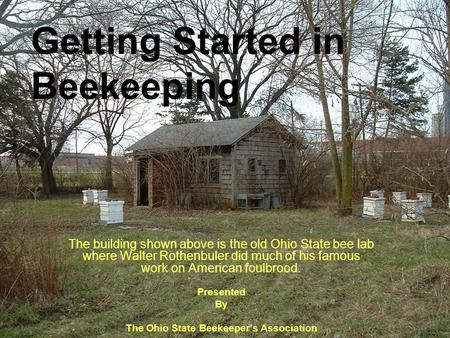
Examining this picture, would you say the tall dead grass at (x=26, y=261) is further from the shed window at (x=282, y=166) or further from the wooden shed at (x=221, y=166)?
the shed window at (x=282, y=166)

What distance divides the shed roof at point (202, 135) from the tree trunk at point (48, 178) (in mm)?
7684

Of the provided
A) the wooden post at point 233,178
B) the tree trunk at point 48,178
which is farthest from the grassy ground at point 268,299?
the tree trunk at point 48,178

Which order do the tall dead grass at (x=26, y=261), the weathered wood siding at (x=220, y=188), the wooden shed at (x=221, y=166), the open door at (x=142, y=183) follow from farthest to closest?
the open door at (x=142, y=183), the weathered wood siding at (x=220, y=188), the wooden shed at (x=221, y=166), the tall dead grass at (x=26, y=261)

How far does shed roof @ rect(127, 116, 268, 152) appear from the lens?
17.5 m

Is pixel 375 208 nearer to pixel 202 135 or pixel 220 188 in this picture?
pixel 220 188

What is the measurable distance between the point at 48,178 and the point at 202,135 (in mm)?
12297

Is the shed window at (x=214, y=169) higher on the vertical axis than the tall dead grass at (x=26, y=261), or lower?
higher

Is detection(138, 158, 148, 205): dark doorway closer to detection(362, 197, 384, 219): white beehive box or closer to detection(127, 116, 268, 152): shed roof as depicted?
detection(127, 116, 268, 152): shed roof

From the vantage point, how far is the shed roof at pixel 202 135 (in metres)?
17.5

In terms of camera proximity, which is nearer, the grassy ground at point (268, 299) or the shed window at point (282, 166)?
the grassy ground at point (268, 299)

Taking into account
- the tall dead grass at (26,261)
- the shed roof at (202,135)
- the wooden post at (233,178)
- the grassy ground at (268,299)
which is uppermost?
the shed roof at (202,135)

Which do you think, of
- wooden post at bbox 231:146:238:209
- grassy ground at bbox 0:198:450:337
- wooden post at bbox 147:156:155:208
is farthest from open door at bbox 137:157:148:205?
grassy ground at bbox 0:198:450:337

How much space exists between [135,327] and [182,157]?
12.2m

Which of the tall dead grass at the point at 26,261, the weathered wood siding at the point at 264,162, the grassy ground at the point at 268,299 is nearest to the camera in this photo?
the grassy ground at the point at 268,299
